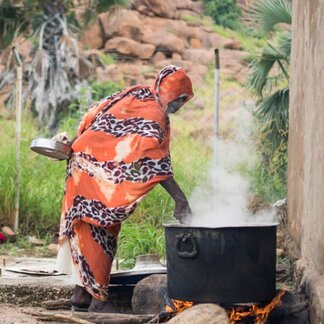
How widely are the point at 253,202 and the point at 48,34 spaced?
11.4 meters

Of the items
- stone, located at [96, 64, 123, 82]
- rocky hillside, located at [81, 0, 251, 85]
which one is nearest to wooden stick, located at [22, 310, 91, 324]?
rocky hillside, located at [81, 0, 251, 85]

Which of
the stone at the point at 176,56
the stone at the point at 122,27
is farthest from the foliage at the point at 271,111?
the stone at the point at 122,27

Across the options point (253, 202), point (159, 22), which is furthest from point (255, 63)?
point (159, 22)

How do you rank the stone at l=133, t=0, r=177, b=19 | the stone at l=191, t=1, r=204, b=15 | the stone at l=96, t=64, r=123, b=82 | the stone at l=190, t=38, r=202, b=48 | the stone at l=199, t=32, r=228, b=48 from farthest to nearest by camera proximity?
the stone at l=191, t=1, r=204, b=15, the stone at l=133, t=0, r=177, b=19, the stone at l=190, t=38, r=202, b=48, the stone at l=199, t=32, r=228, b=48, the stone at l=96, t=64, r=123, b=82

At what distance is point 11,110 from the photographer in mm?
16281

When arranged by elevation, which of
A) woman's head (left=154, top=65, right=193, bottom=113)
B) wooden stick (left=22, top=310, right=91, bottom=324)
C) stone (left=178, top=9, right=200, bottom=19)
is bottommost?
wooden stick (left=22, top=310, right=91, bottom=324)

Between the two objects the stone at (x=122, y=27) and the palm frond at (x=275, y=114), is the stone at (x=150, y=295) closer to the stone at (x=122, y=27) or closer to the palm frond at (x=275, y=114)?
the palm frond at (x=275, y=114)

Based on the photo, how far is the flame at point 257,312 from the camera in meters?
5.06

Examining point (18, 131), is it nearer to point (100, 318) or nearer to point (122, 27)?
point (100, 318)

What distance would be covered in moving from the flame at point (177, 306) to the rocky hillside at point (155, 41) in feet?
82.3

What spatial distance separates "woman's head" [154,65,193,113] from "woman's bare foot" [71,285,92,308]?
4.05ft

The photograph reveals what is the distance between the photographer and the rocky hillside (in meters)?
32.0

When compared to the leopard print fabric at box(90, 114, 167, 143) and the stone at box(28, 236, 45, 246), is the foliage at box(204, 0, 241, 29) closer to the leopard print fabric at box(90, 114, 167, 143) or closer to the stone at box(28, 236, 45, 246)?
the stone at box(28, 236, 45, 246)

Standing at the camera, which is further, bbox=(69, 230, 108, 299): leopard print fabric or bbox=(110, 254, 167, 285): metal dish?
bbox=(110, 254, 167, 285): metal dish
